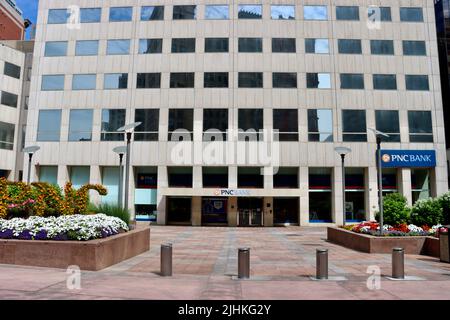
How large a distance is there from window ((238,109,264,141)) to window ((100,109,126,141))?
11621 mm

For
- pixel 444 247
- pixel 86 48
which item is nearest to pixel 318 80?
pixel 86 48

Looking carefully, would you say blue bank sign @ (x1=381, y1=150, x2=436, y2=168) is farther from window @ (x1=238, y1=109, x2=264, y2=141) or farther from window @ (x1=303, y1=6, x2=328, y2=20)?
window @ (x1=303, y1=6, x2=328, y2=20)

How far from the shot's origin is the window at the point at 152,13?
3862cm

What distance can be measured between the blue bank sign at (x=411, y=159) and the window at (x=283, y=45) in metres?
13.6

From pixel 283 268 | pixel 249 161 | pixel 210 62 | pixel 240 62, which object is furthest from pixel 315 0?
pixel 283 268

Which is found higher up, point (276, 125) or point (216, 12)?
point (216, 12)

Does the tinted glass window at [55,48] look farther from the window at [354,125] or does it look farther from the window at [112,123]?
→ the window at [354,125]

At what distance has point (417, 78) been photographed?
37.4 meters

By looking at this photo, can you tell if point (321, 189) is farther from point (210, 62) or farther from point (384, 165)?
point (210, 62)

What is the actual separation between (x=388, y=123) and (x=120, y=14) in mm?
29318

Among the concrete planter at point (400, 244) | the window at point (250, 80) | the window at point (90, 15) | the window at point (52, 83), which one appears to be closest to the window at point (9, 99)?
the window at point (52, 83)

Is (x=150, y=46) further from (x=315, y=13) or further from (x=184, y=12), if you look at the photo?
(x=315, y=13)

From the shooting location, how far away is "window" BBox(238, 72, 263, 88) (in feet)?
120

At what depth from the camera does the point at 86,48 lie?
38.9 metres
